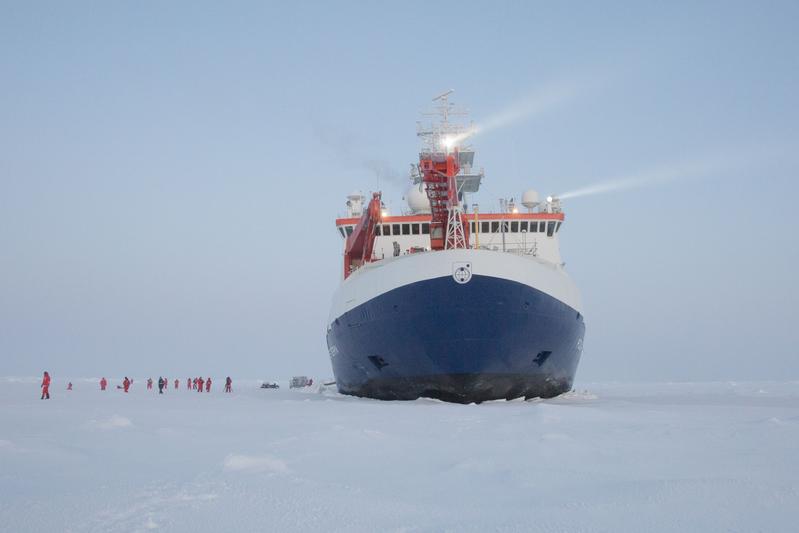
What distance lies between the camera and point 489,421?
412 inches

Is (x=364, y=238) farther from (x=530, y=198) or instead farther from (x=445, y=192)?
(x=530, y=198)

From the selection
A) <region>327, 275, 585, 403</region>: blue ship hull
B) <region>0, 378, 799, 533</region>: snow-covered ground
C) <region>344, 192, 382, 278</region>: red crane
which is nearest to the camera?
<region>0, 378, 799, 533</region>: snow-covered ground

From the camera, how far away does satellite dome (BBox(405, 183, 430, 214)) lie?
28.9m

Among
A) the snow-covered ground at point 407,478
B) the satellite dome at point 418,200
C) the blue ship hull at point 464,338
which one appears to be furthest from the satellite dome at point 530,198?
the snow-covered ground at point 407,478

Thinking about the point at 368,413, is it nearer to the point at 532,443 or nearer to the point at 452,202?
the point at 532,443

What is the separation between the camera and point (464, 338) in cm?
1648

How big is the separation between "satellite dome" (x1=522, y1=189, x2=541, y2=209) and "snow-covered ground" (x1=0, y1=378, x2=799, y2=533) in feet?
66.7

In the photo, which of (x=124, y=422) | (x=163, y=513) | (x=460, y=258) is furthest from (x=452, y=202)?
(x=163, y=513)

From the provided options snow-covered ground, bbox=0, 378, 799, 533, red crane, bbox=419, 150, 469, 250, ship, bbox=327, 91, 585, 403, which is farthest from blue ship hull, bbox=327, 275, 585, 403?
snow-covered ground, bbox=0, 378, 799, 533

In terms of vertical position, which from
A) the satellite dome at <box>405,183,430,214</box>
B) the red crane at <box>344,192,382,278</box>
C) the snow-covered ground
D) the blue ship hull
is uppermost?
the satellite dome at <box>405,183,430,214</box>

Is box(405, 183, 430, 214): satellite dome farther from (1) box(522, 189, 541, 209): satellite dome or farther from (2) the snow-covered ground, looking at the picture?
(2) the snow-covered ground

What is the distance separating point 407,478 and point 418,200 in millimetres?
24327

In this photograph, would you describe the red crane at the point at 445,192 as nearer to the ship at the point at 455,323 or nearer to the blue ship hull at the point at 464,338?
the ship at the point at 455,323

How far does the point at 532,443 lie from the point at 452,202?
46.4ft
